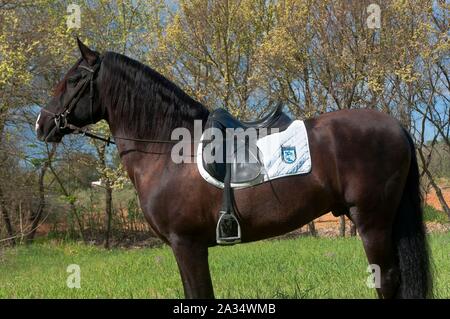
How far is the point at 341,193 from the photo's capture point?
3770mm

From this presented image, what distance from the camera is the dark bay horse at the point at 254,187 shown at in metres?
3.67

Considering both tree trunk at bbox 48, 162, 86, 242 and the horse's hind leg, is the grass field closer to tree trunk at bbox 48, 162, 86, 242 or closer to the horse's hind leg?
the horse's hind leg

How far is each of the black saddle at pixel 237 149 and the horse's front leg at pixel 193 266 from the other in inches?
22.1

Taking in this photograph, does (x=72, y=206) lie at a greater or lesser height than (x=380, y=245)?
greater

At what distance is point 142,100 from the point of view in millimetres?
3936

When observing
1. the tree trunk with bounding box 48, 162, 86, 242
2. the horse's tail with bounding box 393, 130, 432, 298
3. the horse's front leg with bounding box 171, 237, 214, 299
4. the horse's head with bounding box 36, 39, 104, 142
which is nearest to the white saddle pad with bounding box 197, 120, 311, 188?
the horse's front leg with bounding box 171, 237, 214, 299

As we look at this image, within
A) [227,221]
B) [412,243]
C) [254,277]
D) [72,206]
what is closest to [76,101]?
[227,221]

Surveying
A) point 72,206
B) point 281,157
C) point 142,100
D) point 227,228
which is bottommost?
point 227,228

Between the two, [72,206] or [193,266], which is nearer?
[193,266]

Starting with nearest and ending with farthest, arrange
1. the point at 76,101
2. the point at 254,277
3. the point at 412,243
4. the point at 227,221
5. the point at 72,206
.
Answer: the point at 227,221, the point at 412,243, the point at 76,101, the point at 254,277, the point at 72,206

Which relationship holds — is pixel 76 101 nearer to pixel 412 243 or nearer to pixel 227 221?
pixel 227 221

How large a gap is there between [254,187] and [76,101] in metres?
1.64

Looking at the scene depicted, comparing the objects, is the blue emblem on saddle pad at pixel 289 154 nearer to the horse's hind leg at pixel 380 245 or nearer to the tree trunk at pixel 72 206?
the horse's hind leg at pixel 380 245

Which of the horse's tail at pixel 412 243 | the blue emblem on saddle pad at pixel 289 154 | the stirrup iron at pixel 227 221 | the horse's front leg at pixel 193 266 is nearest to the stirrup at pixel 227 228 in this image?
the stirrup iron at pixel 227 221
